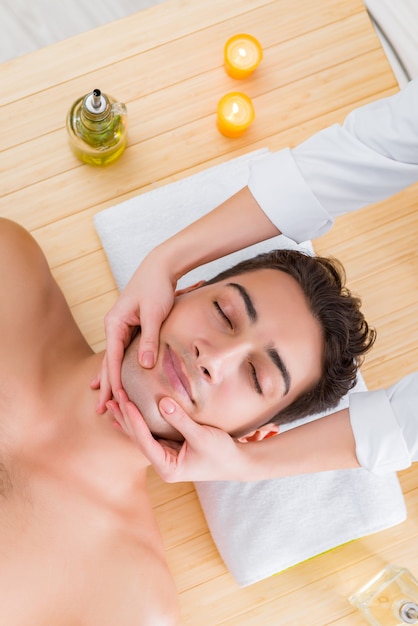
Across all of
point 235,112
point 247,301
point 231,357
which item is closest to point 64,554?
point 231,357

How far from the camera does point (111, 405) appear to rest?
5.11ft

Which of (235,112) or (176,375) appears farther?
(235,112)

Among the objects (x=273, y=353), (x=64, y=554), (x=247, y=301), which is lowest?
(x=64, y=554)

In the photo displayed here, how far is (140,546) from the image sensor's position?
1792mm

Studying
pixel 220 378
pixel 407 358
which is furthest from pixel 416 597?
pixel 220 378

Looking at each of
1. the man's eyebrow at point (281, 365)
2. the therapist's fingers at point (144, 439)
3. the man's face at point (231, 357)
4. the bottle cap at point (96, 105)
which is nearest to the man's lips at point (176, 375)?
the man's face at point (231, 357)

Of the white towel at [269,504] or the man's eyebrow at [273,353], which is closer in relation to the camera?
the man's eyebrow at [273,353]

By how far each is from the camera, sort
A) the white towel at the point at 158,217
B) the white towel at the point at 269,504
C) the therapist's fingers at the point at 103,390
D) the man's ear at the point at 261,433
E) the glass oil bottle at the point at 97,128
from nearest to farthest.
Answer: the therapist's fingers at the point at 103,390 → the man's ear at the point at 261,433 → the glass oil bottle at the point at 97,128 → the white towel at the point at 269,504 → the white towel at the point at 158,217

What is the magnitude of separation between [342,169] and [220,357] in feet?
1.74

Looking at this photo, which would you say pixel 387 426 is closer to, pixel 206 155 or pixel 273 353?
Result: pixel 273 353

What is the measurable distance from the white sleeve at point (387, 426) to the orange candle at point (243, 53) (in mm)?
1162

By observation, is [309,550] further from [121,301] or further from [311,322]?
[121,301]

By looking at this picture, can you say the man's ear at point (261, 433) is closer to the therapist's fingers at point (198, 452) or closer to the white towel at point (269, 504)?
the therapist's fingers at point (198, 452)

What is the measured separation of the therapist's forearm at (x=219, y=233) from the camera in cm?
162
